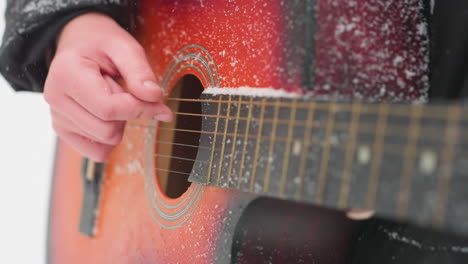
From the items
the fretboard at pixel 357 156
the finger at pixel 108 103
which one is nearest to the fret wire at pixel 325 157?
the fretboard at pixel 357 156

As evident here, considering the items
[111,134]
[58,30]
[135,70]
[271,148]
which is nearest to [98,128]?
[111,134]

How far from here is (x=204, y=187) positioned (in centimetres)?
65

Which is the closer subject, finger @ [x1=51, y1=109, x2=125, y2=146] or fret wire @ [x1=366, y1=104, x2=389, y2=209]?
fret wire @ [x1=366, y1=104, x2=389, y2=209]

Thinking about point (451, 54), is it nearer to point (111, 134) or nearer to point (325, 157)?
point (325, 157)

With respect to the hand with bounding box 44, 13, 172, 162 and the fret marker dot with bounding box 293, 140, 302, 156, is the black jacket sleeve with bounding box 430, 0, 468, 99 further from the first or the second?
the hand with bounding box 44, 13, 172, 162

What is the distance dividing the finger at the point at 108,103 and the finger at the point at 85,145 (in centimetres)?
15

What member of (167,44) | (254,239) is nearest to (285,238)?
(254,239)

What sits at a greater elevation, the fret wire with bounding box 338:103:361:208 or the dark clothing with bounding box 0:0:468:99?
the dark clothing with bounding box 0:0:468:99

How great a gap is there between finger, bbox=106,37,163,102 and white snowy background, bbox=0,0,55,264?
44.9 inches

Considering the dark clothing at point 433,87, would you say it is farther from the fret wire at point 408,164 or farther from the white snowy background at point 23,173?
the white snowy background at point 23,173

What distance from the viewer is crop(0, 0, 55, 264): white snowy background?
1649 mm

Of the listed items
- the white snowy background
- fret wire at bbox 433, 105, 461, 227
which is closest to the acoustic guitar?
fret wire at bbox 433, 105, 461, 227

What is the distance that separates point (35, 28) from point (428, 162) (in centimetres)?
76


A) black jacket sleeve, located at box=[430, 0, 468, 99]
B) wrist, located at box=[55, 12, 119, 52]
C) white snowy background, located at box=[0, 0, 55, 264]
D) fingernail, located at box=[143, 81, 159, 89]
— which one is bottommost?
white snowy background, located at box=[0, 0, 55, 264]
